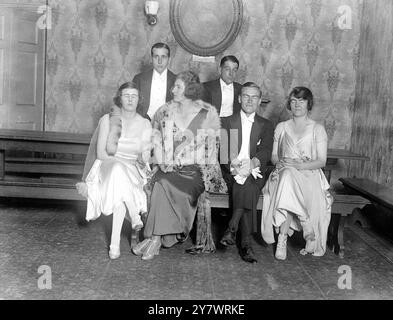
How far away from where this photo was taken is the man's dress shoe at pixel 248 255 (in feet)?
11.9

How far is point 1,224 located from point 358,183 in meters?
3.20

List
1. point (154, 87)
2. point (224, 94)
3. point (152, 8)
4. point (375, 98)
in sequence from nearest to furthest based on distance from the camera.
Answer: point (154, 87) < point (224, 94) < point (375, 98) < point (152, 8)

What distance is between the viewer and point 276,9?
6062 mm

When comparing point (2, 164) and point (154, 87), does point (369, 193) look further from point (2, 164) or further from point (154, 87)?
point (2, 164)

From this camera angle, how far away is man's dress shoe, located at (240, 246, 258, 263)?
362cm

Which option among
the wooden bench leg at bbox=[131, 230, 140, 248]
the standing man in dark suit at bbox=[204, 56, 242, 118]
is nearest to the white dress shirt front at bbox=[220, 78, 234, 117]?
the standing man in dark suit at bbox=[204, 56, 242, 118]

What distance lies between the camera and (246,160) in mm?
3801

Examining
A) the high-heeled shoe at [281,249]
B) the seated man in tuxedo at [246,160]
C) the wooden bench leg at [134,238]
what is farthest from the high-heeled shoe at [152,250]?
the high-heeled shoe at [281,249]

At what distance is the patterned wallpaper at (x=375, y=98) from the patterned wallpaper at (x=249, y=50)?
316 mm

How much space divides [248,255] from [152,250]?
2.29 ft

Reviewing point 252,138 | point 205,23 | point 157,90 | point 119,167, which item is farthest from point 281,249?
point 205,23

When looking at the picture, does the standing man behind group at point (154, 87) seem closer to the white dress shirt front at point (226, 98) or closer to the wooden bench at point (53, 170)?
the white dress shirt front at point (226, 98)

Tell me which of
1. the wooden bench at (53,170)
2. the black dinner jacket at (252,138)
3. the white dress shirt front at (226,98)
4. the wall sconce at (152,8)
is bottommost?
the wooden bench at (53,170)

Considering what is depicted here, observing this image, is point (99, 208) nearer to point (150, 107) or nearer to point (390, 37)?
point (150, 107)
